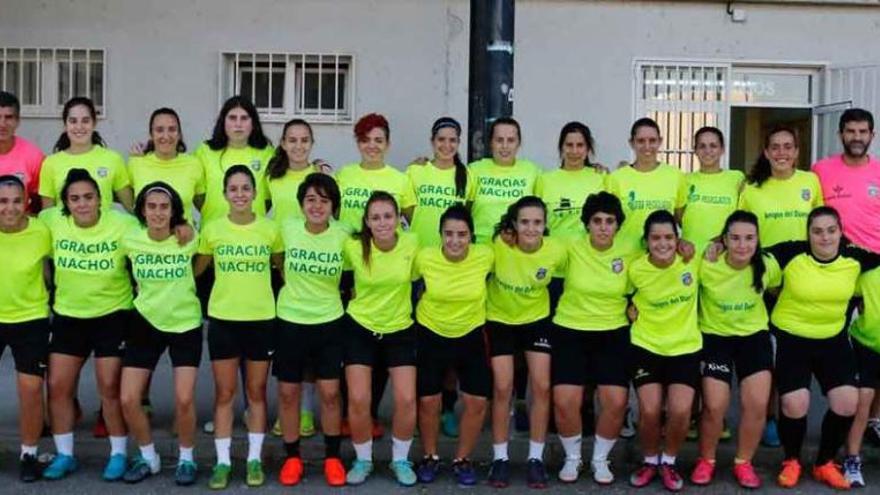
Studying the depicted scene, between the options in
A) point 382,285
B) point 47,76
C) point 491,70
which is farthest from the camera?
point 47,76

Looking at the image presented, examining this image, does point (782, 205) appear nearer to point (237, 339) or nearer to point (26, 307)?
point (237, 339)

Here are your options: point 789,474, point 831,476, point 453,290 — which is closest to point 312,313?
point 453,290

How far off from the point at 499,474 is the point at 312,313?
139cm

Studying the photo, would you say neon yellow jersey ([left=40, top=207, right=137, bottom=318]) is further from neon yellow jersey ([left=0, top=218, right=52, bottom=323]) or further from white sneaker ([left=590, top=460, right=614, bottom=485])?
white sneaker ([left=590, top=460, right=614, bottom=485])

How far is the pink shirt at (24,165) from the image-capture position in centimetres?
618

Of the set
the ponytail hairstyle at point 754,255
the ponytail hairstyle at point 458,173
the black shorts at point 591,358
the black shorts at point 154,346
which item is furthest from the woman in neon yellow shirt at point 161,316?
the ponytail hairstyle at point 754,255

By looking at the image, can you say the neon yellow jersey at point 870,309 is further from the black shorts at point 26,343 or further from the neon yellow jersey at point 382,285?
the black shorts at point 26,343

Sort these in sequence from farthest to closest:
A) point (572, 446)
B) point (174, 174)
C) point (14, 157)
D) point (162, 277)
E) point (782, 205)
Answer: point (14, 157) < point (174, 174) < point (782, 205) < point (572, 446) < point (162, 277)

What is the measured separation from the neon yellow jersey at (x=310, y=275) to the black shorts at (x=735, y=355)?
2.12 m

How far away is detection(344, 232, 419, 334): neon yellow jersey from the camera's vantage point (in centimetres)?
553

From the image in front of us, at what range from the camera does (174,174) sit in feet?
20.0

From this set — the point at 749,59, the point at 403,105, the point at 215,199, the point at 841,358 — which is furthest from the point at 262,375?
the point at 749,59

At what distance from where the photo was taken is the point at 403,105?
9.34m

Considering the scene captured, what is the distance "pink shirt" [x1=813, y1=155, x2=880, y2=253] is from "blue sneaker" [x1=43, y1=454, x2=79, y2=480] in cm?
484
